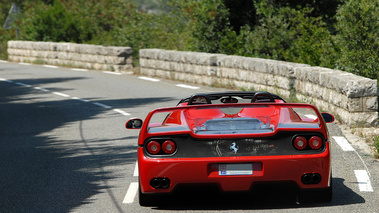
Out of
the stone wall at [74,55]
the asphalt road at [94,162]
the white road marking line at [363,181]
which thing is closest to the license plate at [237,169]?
the asphalt road at [94,162]

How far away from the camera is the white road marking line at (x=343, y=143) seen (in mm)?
10286

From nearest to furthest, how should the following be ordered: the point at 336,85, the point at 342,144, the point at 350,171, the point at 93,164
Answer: the point at 350,171 < the point at 93,164 < the point at 342,144 < the point at 336,85

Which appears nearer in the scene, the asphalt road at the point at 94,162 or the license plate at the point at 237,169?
the license plate at the point at 237,169

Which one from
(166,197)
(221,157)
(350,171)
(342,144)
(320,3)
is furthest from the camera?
(320,3)

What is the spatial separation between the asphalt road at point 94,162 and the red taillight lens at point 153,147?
0.55 m

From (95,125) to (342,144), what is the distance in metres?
5.41

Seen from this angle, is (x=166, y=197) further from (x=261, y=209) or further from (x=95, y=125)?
(x=95, y=125)

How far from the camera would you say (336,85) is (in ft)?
42.6

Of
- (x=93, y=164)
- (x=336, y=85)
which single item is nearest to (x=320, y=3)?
(x=336, y=85)

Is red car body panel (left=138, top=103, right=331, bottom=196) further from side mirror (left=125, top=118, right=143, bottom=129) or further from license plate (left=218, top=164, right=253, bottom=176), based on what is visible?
side mirror (left=125, top=118, right=143, bottom=129)

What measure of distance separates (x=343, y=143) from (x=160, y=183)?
489 cm

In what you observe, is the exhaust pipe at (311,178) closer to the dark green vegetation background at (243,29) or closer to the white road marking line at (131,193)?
the white road marking line at (131,193)

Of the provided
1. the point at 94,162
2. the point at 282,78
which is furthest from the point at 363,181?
the point at 282,78

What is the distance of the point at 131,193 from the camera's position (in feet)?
25.2
